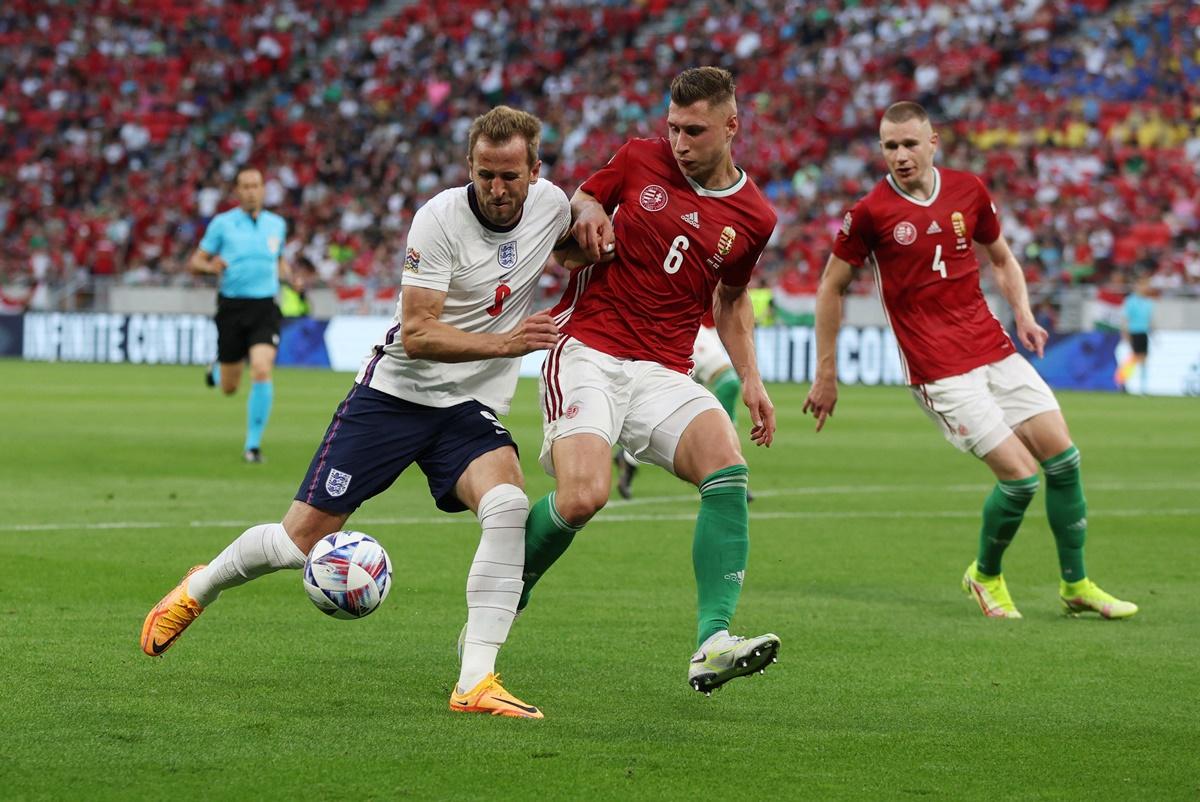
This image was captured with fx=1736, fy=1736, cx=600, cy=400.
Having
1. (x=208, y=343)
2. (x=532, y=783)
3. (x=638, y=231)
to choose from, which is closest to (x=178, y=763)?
(x=532, y=783)

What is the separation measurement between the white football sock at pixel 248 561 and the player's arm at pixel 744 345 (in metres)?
1.70

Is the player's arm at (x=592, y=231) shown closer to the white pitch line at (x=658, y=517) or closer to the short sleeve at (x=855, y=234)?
the short sleeve at (x=855, y=234)

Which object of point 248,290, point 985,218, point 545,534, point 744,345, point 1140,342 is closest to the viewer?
point 545,534

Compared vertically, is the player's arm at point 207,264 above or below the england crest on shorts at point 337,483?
above

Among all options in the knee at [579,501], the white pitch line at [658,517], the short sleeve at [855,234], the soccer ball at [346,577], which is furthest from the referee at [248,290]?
the knee at [579,501]

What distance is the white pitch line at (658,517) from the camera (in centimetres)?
1046

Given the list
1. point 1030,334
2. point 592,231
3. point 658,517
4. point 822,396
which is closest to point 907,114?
point 1030,334

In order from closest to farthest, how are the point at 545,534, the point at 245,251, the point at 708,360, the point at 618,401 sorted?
1. the point at 545,534
2. the point at 618,401
3. the point at 708,360
4. the point at 245,251

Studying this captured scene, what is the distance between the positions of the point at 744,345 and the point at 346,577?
1793mm

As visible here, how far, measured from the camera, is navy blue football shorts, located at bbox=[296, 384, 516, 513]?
6.04 m

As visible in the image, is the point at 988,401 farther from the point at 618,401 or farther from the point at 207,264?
the point at 207,264

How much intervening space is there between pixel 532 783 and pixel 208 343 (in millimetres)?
30934

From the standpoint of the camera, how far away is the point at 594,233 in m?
6.01

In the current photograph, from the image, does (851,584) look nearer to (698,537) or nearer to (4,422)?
(698,537)
